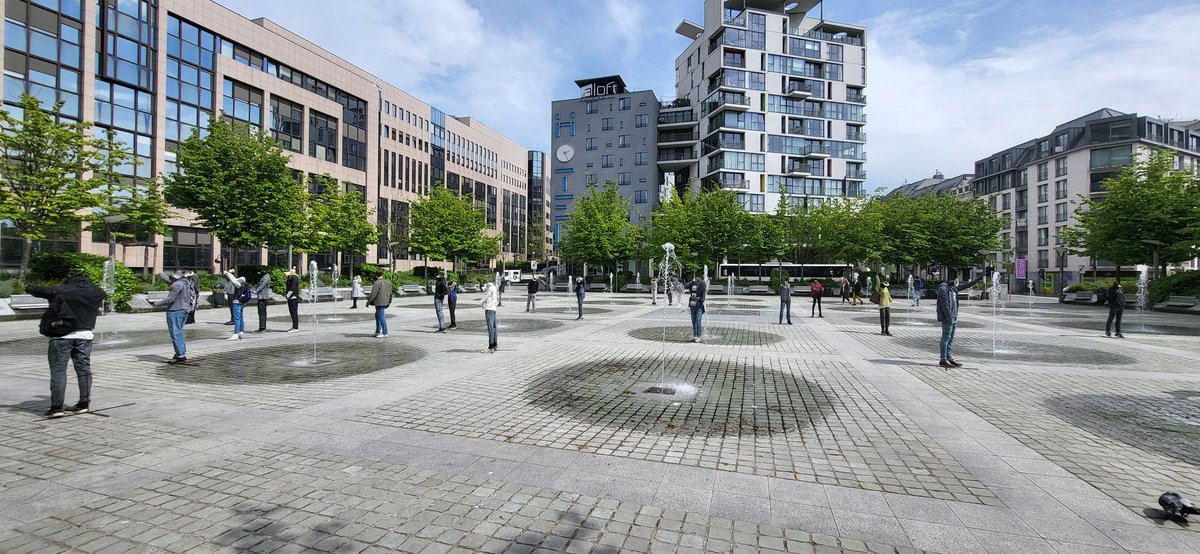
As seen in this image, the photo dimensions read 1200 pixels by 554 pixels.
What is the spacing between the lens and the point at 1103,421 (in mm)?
6508

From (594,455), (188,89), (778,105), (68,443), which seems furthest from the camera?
(778,105)

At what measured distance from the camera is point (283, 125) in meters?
47.6

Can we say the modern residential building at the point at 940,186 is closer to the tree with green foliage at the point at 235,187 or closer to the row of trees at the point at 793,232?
the row of trees at the point at 793,232

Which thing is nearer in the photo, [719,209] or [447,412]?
[447,412]

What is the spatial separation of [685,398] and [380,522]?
4723 millimetres

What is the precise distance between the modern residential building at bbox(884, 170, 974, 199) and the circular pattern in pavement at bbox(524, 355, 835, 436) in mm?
73501

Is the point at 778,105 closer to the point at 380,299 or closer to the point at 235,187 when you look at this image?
the point at 235,187

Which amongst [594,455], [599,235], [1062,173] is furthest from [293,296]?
[1062,173]

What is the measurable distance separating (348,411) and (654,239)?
44913 millimetres

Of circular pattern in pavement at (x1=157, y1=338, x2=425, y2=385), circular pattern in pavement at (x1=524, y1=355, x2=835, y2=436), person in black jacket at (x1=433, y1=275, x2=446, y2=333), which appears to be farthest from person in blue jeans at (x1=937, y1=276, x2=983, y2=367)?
person in black jacket at (x1=433, y1=275, x2=446, y2=333)

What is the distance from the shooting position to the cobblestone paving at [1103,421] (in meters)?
4.68

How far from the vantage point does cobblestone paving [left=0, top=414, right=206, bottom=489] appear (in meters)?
4.55

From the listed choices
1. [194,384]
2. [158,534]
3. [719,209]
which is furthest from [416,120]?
[158,534]

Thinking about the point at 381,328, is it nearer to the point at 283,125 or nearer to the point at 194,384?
the point at 194,384
